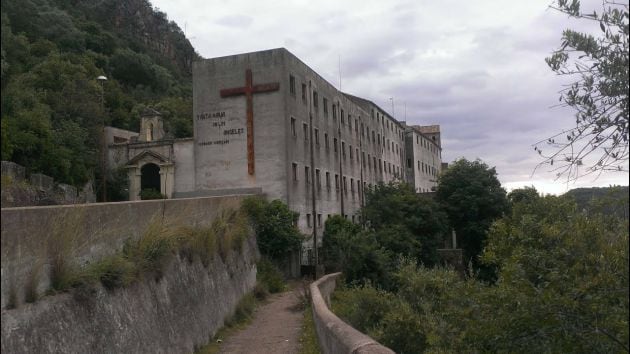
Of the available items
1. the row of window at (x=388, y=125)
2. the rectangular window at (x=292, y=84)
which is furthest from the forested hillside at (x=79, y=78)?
the row of window at (x=388, y=125)

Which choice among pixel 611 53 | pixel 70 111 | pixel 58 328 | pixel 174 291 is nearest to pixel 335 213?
pixel 70 111

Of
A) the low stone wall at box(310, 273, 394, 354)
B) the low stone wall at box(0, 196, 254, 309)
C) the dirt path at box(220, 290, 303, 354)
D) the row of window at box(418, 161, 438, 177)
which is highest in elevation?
the row of window at box(418, 161, 438, 177)

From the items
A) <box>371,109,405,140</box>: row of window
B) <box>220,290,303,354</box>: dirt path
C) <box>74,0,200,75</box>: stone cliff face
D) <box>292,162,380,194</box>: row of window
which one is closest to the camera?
<box>220,290,303,354</box>: dirt path

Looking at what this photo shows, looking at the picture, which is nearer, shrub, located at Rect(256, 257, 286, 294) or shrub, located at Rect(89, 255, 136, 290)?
shrub, located at Rect(89, 255, 136, 290)

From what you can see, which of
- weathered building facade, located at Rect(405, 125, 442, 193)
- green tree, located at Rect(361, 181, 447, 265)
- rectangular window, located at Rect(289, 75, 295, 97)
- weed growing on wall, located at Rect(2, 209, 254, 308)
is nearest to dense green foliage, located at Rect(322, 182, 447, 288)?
green tree, located at Rect(361, 181, 447, 265)

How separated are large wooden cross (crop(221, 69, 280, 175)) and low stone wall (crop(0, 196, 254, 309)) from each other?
49.7ft

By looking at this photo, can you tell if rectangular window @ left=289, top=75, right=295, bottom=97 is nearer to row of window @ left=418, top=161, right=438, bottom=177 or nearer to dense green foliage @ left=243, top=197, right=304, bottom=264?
dense green foliage @ left=243, top=197, right=304, bottom=264

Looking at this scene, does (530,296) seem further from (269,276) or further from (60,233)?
(269,276)

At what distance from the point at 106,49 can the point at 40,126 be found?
53.2m

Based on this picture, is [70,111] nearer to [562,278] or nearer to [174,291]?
[174,291]

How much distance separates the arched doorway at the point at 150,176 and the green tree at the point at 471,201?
73.6 ft

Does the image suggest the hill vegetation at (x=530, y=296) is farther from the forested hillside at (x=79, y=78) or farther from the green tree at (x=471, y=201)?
the green tree at (x=471, y=201)

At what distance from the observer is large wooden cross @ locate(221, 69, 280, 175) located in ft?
95.6

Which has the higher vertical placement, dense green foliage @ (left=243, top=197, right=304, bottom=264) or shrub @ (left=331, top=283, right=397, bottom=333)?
dense green foliage @ (left=243, top=197, right=304, bottom=264)
